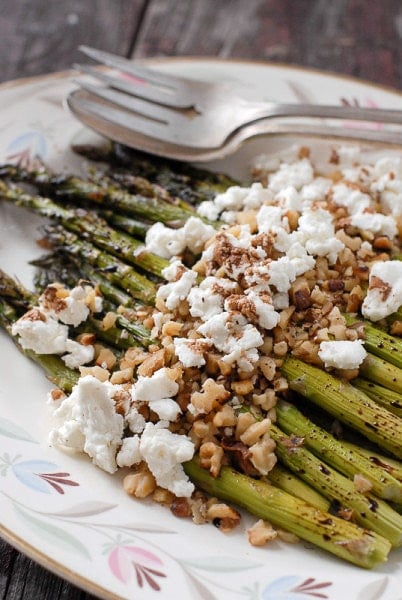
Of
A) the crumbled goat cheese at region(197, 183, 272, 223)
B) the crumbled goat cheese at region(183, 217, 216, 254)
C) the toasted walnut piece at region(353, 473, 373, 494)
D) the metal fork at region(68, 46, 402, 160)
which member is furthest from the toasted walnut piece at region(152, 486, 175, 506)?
the metal fork at region(68, 46, 402, 160)

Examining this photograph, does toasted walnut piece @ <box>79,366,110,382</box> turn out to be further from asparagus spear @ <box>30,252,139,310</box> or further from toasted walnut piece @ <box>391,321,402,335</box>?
toasted walnut piece @ <box>391,321,402,335</box>

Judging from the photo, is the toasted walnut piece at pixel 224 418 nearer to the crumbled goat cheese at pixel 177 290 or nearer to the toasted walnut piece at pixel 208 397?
the toasted walnut piece at pixel 208 397

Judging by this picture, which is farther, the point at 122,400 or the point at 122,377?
the point at 122,377

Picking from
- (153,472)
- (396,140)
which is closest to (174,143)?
(396,140)

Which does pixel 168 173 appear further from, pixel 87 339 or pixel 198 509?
pixel 198 509

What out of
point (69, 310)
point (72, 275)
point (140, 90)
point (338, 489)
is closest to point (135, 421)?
point (69, 310)
